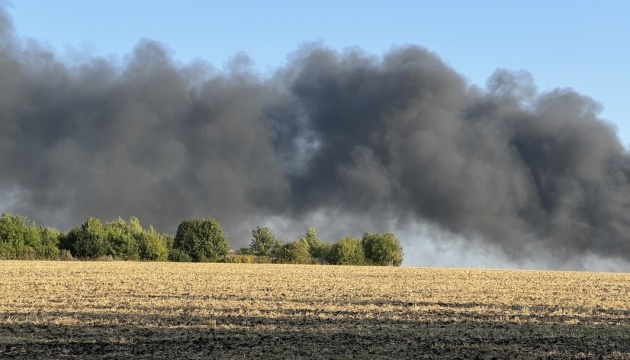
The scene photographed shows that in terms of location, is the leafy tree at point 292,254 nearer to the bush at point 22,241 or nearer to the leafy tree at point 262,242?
the leafy tree at point 262,242

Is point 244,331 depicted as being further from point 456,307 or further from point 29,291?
point 29,291

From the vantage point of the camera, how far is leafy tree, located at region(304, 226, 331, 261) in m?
118

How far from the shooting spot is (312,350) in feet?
60.4

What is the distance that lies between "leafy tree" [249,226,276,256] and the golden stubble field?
3104 inches

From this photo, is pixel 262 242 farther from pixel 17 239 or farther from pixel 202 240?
pixel 17 239

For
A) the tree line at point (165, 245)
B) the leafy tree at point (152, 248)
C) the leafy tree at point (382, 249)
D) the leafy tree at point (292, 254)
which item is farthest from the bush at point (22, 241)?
the leafy tree at point (382, 249)

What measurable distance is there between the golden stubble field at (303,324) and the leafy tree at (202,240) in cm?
6191

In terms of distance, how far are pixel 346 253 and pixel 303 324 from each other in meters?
85.2

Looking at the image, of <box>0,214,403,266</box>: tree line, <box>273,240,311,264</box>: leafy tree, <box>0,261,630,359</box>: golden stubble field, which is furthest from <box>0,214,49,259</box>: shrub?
<box>0,261,630,359</box>: golden stubble field

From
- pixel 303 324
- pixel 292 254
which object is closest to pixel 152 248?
pixel 292 254

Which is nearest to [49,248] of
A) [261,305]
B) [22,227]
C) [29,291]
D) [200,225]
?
[22,227]

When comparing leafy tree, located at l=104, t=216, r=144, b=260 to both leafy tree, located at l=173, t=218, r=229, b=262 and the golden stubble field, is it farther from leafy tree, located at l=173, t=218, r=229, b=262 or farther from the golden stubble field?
the golden stubble field

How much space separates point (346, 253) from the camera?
108125mm

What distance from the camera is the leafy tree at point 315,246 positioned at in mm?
118106
